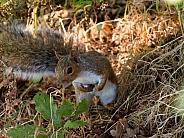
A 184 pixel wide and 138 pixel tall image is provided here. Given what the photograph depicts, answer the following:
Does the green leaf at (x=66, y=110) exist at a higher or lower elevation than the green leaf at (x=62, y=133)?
higher

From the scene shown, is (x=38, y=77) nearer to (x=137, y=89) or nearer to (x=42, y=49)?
(x=42, y=49)

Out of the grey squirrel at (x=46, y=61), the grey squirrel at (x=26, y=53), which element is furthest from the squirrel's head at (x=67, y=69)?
the grey squirrel at (x=26, y=53)

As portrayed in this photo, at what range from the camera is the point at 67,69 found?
8.39 feet

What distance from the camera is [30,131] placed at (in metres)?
2.22

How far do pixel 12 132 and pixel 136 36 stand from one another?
1.53 metres

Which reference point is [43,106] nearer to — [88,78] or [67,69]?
[67,69]

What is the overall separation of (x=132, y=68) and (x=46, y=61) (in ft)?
2.21

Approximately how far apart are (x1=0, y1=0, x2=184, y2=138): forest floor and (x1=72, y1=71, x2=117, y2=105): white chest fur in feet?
0.28

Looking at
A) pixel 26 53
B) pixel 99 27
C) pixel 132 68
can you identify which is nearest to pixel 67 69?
pixel 26 53

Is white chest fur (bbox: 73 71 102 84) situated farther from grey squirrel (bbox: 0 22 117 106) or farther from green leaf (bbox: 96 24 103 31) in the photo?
green leaf (bbox: 96 24 103 31)

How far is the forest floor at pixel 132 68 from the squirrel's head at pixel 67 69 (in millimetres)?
310

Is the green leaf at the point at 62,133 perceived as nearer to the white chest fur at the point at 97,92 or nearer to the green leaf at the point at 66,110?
the green leaf at the point at 66,110

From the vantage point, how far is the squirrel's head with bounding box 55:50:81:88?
2523mm

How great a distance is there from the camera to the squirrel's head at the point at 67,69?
2523mm
